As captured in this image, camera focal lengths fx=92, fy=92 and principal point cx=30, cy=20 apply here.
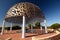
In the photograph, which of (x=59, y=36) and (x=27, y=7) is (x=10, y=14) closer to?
(x=27, y=7)

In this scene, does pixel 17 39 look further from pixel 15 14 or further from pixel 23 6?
pixel 23 6

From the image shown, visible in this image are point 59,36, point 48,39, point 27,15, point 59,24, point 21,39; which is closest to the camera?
point 48,39

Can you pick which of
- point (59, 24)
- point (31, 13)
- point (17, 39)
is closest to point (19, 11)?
point (31, 13)

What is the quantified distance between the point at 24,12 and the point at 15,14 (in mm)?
2269

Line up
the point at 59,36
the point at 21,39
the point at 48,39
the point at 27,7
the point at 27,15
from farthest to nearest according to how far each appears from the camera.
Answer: the point at 27,7 < the point at 27,15 < the point at 21,39 < the point at 59,36 < the point at 48,39

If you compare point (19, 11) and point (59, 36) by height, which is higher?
point (19, 11)

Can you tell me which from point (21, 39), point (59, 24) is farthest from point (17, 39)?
point (59, 24)

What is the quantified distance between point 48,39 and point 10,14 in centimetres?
1391

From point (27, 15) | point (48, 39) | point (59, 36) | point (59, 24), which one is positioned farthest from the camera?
point (59, 24)

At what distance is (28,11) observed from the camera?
2067 centimetres

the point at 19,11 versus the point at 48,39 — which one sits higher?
the point at 19,11

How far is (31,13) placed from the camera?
2100 cm

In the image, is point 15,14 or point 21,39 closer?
point 21,39

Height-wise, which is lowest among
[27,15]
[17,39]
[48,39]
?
[17,39]
